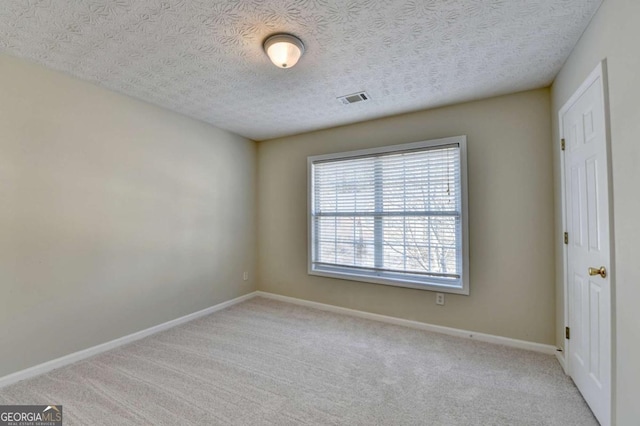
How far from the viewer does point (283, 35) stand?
6.05 ft

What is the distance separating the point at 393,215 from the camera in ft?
11.0

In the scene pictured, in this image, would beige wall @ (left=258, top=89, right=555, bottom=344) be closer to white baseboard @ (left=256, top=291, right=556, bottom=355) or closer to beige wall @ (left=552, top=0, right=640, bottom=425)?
white baseboard @ (left=256, top=291, right=556, bottom=355)

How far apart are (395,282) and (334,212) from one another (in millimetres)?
1247

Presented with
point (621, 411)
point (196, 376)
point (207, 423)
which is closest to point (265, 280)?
point (196, 376)

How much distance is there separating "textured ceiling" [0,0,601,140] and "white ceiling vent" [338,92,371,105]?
0.07 m

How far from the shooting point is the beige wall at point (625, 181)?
130cm

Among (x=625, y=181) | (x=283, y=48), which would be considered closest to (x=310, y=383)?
(x=625, y=181)

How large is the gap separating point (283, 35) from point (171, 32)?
30.2 inches

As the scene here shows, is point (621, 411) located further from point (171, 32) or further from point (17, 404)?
point (17, 404)

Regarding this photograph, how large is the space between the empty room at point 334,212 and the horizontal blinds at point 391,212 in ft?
0.10

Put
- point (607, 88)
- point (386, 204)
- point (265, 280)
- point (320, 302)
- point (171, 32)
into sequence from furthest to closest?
point (265, 280) → point (320, 302) → point (386, 204) → point (171, 32) → point (607, 88)

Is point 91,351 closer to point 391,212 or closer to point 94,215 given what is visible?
point 94,215

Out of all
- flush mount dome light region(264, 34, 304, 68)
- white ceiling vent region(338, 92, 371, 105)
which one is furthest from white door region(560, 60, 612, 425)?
flush mount dome light region(264, 34, 304, 68)

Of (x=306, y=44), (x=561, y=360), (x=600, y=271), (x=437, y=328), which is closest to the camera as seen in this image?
(x=600, y=271)
